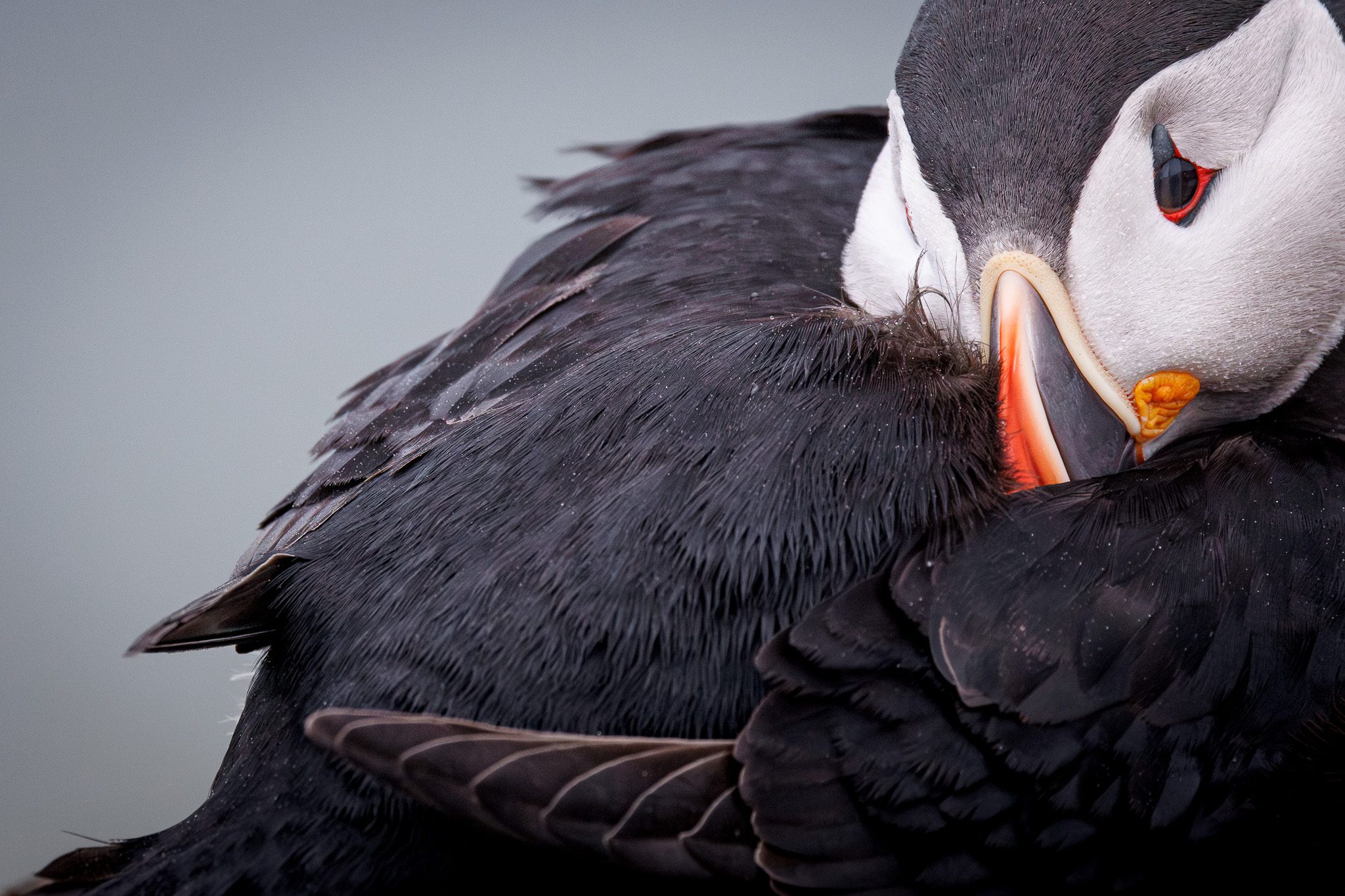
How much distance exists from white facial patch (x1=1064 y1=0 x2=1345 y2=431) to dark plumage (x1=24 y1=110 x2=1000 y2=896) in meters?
0.17

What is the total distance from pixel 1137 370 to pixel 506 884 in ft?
2.43

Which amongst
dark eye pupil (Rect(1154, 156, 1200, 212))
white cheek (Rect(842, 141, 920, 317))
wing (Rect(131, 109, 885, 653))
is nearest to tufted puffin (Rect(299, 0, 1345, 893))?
dark eye pupil (Rect(1154, 156, 1200, 212))

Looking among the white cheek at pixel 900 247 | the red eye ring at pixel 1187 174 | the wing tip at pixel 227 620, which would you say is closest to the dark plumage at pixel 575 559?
the wing tip at pixel 227 620

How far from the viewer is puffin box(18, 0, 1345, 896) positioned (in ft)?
3.06

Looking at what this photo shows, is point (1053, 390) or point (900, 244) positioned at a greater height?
point (900, 244)

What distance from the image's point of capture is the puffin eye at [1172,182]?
1.15 meters

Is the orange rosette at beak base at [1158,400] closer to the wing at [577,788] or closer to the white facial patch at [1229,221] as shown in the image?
the white facial patch at [1229,221]

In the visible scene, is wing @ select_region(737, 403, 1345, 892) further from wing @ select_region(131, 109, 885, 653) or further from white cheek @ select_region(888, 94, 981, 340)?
wing @ select_region(131, 109, 885, 653)

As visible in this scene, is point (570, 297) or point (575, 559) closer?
point (575, 559)

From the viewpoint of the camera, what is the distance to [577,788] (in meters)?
0.91

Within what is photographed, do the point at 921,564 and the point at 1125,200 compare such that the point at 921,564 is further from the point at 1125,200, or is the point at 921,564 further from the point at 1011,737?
the point at 1125,200

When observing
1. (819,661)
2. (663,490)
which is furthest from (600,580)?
(819,661)

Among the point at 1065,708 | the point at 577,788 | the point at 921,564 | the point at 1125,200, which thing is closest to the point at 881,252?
the point at 1125,200

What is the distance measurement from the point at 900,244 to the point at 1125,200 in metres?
0.27
